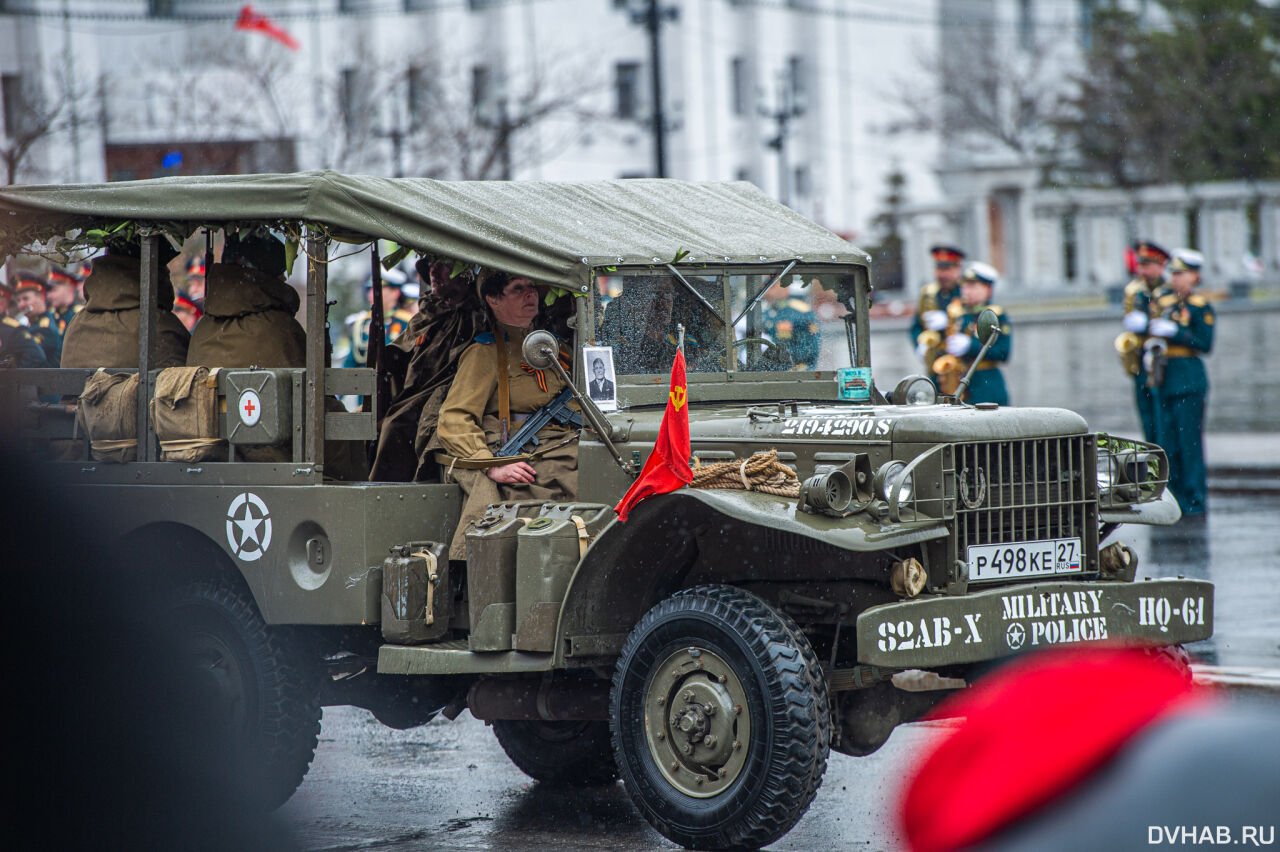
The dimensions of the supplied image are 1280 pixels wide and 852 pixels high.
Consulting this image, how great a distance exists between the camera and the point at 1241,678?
323 inches

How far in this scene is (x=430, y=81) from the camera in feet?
115

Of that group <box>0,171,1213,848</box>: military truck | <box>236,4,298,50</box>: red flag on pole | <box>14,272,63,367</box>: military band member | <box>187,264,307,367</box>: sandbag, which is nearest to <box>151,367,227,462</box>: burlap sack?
<box>0,171,1213,848</box>: military truck

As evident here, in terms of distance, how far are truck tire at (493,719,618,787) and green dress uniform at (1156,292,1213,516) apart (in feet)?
28.1

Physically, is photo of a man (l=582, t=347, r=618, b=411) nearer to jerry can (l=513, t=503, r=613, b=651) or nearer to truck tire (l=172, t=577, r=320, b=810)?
jerry can (l=513, t=503, r=613, b=651)

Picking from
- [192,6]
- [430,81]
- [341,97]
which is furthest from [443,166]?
[192,6]

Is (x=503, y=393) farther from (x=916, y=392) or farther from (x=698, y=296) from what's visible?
(x=916, y=392)

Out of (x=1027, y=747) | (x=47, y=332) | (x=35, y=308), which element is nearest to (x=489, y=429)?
(x=1027, y=747)

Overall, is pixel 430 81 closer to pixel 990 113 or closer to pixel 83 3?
pixel 83 3

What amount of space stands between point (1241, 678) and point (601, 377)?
3648 millimetres

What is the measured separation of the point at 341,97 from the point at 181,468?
976 inches

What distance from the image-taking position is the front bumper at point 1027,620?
17.9 ft

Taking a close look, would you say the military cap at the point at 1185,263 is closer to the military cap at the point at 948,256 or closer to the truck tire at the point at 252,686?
the military cap at the point at 948,256

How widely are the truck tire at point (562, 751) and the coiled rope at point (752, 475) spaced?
1722 millimetres

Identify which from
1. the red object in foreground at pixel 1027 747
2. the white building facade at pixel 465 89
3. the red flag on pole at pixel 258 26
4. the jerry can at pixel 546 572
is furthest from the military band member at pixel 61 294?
the red flag on pole at pixel 258 26
